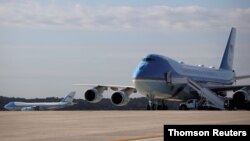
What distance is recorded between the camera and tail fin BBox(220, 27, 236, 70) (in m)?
74.4

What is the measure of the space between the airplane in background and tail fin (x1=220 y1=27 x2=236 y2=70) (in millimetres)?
12427

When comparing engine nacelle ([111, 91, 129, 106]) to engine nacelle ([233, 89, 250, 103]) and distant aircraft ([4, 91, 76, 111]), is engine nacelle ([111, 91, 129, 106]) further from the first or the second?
distant aircraft ([4, 91, 76, 111])

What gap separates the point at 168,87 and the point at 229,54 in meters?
25.6

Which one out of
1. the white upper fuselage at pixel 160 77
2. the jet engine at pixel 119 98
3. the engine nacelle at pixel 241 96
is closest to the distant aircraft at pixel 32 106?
the jet engine at pixel 119 98

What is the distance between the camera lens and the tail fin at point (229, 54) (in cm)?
7444

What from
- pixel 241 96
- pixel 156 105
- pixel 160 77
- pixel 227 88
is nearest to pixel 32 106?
pixel 227 88

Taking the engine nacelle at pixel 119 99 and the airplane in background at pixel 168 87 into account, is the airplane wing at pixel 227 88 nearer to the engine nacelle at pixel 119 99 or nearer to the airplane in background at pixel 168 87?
the airplane in background at pixel 168 87

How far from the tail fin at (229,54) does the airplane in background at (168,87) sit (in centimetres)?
1243

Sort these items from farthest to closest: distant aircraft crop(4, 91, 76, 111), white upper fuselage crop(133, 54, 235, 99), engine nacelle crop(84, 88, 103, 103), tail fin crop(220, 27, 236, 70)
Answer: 1. distant aircraft crop(4, 91, 76, 111)
2. tail fin crop(220, 27, 236, 70)
3. engine nacelle crop(84, 88, 103, 103)
4. white upper fuselage crop(133, 54, 235, 99)

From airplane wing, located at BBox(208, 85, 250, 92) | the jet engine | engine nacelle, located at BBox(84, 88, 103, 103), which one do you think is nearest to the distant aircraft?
engine nacelle, located at BBox(84, 88, 103, 103)

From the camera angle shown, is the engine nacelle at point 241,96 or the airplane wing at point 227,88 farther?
the airplane wing at point 227,88

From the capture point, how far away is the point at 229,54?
76.2 meters

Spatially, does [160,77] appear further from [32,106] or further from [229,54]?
[32,106]

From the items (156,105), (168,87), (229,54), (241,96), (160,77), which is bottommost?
(156,105)
